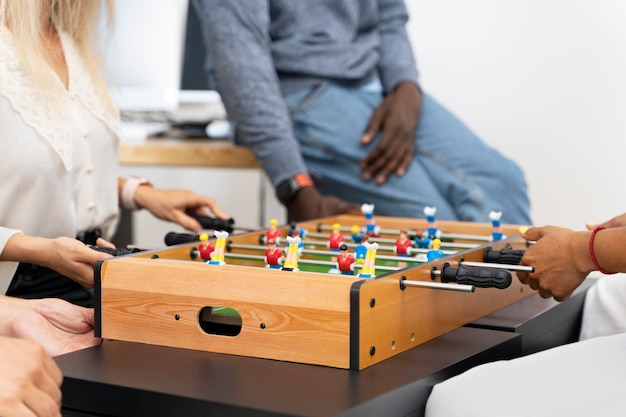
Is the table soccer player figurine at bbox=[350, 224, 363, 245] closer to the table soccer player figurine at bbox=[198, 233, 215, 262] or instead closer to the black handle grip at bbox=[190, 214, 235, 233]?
the black handle grip at bbox=[190, 214, 235, 233]

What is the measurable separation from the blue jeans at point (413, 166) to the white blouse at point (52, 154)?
0.81 m

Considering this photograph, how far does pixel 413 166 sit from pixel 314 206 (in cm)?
44

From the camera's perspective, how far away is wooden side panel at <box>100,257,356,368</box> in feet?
3.89

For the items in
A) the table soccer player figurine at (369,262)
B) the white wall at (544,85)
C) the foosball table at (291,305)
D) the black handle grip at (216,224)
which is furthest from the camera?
the white wall at (544,85)

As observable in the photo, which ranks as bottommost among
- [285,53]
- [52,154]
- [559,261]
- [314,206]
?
[314,206]

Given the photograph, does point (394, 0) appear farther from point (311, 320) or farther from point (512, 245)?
point (311, 320)

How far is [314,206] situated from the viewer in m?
2.31

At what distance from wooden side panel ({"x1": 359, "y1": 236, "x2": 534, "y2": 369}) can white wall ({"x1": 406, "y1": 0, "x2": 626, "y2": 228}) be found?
2081 millimetres

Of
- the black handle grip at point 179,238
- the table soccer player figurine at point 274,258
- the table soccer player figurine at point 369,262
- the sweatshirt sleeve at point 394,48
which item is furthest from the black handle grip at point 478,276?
the sweatshirt sleeve at point 394,48

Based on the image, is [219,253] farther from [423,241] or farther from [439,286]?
[423,241]

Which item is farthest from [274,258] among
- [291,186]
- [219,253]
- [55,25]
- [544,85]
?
[544,85]

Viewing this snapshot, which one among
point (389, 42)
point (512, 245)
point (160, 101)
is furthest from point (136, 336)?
point (160, 101)

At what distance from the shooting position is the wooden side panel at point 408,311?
1184 millimetres

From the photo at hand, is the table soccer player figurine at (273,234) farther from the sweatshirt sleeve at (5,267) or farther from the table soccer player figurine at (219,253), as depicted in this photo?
the sweatshirt sleeve at (5,267)
